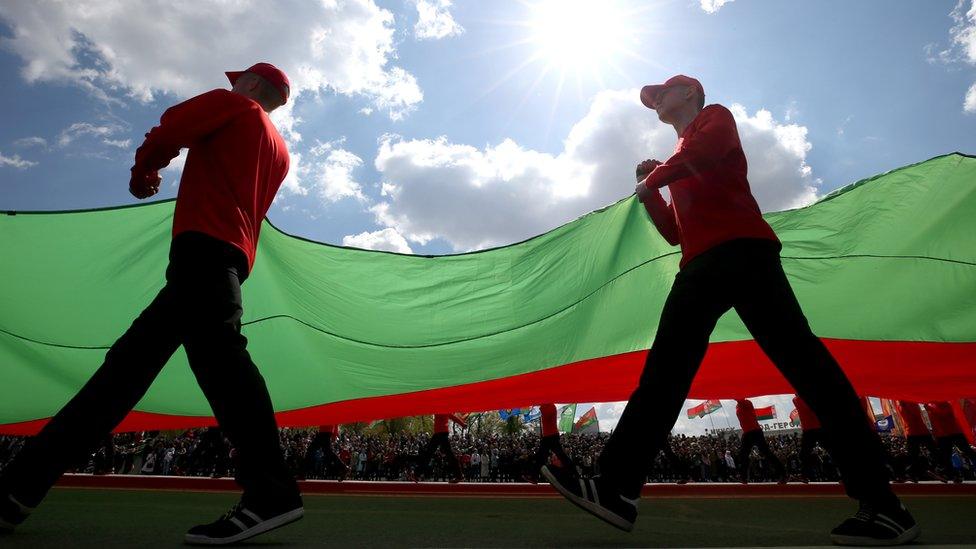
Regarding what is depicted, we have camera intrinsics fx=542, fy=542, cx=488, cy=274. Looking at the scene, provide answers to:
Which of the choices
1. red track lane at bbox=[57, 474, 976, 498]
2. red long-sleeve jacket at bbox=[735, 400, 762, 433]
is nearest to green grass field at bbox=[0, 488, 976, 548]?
red track lane at bbox=[57, 474, 976, 498]

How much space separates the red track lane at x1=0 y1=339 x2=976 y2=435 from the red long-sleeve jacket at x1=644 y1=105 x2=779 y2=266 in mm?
1889

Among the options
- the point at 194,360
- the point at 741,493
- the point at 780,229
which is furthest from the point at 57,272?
the point at 741,493

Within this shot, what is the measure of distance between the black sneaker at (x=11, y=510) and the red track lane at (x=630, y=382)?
2.76 m

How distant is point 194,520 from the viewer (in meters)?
2.42

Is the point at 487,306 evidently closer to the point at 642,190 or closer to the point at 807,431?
the point at 642,190

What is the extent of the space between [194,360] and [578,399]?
4401mm

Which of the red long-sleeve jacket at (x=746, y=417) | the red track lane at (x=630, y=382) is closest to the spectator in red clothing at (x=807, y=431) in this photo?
the red long-sleeve jacket at (x=746, y=417)

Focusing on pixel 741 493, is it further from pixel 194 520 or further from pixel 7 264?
pixel 7 264

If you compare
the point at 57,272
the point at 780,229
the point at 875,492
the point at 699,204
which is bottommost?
the point at 875,492

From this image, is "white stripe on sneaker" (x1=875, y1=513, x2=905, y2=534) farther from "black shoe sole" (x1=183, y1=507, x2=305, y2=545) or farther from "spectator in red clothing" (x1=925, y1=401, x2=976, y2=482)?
"spectator in red clothing" (x1=925, y1=401, x2=976, y2=482)

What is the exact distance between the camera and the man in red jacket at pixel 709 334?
1756 mm

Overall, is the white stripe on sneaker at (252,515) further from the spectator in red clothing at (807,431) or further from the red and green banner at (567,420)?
the red and green banner at (567,420)

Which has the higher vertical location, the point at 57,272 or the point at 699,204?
the point at 57,272

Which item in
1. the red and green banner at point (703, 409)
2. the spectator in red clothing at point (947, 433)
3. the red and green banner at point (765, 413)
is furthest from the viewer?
the red and green banner at point (765, 413)
